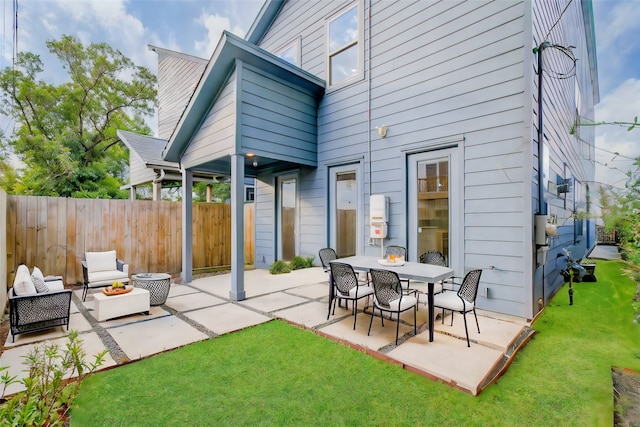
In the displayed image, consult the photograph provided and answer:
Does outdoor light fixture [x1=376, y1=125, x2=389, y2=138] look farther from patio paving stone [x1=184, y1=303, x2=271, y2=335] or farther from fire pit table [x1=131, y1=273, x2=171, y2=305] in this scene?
fire pit table [x1=131, y1=273, x2=171, y2=305]

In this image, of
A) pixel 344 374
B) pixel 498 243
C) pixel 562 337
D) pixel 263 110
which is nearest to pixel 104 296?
pixel 344 374

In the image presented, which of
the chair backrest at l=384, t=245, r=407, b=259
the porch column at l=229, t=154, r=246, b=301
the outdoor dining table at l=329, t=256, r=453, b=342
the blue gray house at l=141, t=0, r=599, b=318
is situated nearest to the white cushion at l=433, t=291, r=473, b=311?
the outdoor dining table at l=329, t=256, r=453, b=342

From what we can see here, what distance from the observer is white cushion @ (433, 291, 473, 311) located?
3303 millimetres

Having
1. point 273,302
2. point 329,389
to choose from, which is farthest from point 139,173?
point 329,389

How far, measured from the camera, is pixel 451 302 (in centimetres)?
339

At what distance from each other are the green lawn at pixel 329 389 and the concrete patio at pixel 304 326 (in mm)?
156

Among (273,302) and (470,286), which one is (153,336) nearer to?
(273,302)

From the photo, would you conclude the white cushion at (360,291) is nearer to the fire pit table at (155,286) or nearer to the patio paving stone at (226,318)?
the patio paving stone at (226,318)

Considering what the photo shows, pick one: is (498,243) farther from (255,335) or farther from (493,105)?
(255,335)

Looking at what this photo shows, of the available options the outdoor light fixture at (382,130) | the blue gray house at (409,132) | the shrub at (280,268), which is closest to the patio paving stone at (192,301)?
the blue gray house at (409,132)

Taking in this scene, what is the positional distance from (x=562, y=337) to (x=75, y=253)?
28.1 ft

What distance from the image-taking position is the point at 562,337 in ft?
11.5

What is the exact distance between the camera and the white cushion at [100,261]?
5.52m

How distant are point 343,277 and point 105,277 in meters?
4.50
